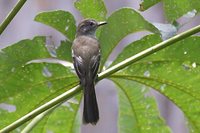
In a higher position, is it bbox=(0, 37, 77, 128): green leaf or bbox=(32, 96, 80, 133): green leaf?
bbox=(0, 37, 77, 128): green leaf

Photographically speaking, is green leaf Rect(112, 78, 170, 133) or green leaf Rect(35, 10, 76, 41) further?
green leaf Rect(112, 78, 170, 133)

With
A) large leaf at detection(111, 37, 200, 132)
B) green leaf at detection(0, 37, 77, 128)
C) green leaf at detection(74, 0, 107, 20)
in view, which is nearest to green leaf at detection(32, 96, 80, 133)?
green leaf at detection(0, 37, 77, 128)

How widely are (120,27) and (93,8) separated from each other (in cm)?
20

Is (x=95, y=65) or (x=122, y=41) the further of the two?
(x=122, y=41)

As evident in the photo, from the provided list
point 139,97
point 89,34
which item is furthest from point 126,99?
point 89,34

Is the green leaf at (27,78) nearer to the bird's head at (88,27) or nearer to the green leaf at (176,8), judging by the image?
the bird's head at (88,27)

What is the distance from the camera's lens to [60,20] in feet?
10.4

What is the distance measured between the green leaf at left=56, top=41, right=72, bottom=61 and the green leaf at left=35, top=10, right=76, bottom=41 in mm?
62

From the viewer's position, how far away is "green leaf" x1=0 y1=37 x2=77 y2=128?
3.14m

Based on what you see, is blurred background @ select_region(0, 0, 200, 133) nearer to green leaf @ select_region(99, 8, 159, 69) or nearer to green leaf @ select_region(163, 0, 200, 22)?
green leaf @ select_region(99, 8, 159, 69)

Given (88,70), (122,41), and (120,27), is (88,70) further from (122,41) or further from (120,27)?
(122,41)

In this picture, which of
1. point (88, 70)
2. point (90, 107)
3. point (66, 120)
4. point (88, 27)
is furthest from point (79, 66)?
point (88, 27)

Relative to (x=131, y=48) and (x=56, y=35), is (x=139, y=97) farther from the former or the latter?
Answer: (x=56, y=35)

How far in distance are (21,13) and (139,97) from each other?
8.80 ft
